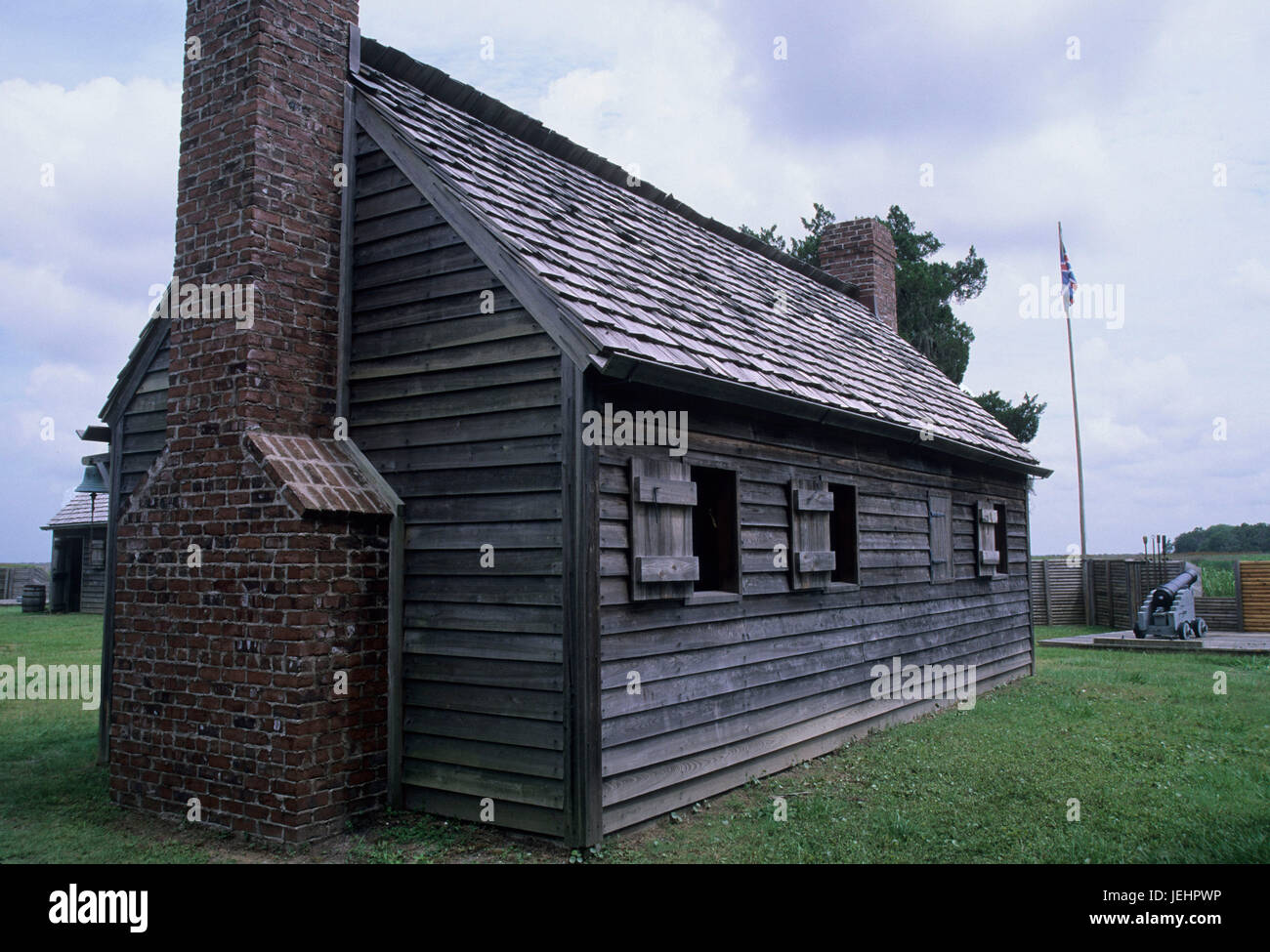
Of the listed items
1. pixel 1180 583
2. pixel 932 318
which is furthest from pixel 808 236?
pixel 1180 583

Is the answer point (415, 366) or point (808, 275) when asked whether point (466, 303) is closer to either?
point (415, 366)

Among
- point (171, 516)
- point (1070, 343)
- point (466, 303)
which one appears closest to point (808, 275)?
point (466, 303)

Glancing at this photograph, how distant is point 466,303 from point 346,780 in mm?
3428

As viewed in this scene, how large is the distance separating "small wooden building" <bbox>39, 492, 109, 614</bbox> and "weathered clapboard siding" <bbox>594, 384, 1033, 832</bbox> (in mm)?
23840

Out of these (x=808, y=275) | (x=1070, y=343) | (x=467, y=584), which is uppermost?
(x=1070, y=343)

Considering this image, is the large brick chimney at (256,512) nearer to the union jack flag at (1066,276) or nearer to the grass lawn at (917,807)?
the grass lawn at (917,807)

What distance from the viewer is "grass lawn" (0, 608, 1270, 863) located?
5.72 m

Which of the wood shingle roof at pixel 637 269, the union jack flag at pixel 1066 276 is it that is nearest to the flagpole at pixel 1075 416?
the union jack flag at pixel 1066 276

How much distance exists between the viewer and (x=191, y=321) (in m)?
6.96

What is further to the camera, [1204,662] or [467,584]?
[1204,662]

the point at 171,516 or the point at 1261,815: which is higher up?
the point at 171,516

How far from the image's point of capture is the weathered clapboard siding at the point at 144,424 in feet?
28.3

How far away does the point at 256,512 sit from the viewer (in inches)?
251

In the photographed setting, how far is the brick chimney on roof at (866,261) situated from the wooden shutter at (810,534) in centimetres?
935
